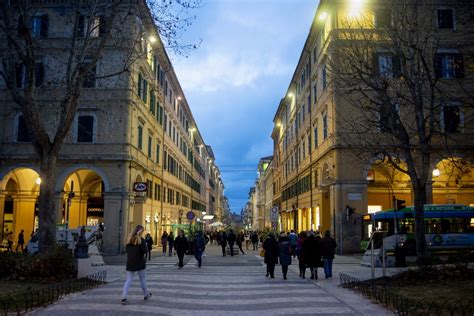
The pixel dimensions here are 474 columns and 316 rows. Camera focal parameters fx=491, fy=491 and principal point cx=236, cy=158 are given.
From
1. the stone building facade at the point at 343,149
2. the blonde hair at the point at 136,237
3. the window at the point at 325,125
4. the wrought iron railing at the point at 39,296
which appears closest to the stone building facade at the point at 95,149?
the stone building facade at the point at 343,149

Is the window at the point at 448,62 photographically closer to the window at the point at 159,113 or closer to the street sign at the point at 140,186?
the street sign at the point at 140,186

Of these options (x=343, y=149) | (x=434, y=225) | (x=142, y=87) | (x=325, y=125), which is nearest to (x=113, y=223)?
(x=142, y=87)

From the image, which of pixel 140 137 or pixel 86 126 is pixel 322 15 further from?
pixel 86 126

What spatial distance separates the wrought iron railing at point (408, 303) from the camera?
8941 mm

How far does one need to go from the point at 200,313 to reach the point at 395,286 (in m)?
6.03

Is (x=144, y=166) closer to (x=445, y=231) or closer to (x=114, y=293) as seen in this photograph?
(x=445, y=231)

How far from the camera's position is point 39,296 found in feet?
35.2

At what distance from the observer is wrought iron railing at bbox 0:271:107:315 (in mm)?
9680

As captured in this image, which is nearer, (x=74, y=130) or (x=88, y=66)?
(x=88, y=66)

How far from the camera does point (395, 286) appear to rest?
13.2 m

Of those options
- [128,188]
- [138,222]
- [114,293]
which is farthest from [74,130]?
[114,293]

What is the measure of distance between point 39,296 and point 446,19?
32450 millimetres

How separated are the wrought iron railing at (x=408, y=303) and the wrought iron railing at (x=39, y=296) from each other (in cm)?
737

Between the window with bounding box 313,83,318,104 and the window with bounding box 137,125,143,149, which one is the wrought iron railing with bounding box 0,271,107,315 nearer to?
the window with bounding box 137,125,143,149
